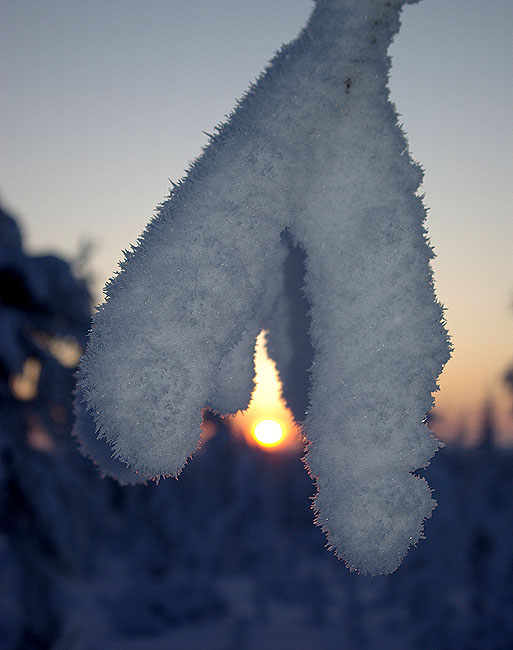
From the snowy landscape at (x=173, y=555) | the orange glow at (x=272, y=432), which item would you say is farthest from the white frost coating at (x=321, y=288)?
the snowy landscape at (x=173, y=555)

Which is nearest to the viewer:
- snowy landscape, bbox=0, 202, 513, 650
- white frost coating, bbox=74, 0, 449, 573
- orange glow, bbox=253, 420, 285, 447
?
white frost coating, bbox=74, 0, 449, 573

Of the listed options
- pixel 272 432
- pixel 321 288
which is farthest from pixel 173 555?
pixel 321 288

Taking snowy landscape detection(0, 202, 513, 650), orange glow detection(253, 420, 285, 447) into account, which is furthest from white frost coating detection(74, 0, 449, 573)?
snowy landscape detection(0, 202, 513, 650)

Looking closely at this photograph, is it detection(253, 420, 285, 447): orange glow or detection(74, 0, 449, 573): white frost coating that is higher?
detection(253, 420, 285, 447): orange glow

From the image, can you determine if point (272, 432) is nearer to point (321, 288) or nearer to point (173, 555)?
point (173, 555)

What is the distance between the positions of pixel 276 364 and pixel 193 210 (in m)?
0.77

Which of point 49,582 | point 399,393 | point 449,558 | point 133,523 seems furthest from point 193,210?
point 133,523

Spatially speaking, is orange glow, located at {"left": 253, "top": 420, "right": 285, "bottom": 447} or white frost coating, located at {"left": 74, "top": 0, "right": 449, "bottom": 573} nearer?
white frost coating, located at {"left": 74, "top": 0, "right": 449, "bottom": 573}

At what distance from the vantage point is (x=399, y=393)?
114 centimetres

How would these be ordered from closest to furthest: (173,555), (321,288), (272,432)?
(321,288) < (272,432) < (173,555)

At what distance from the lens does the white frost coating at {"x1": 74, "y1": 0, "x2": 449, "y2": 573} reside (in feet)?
3.21

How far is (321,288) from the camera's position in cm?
121

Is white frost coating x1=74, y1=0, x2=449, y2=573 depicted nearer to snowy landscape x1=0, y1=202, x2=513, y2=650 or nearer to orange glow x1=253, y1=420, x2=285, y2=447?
orange glow x1=253, y1=420, x2=285, y2=447

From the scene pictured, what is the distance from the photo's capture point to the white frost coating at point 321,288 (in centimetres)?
98
